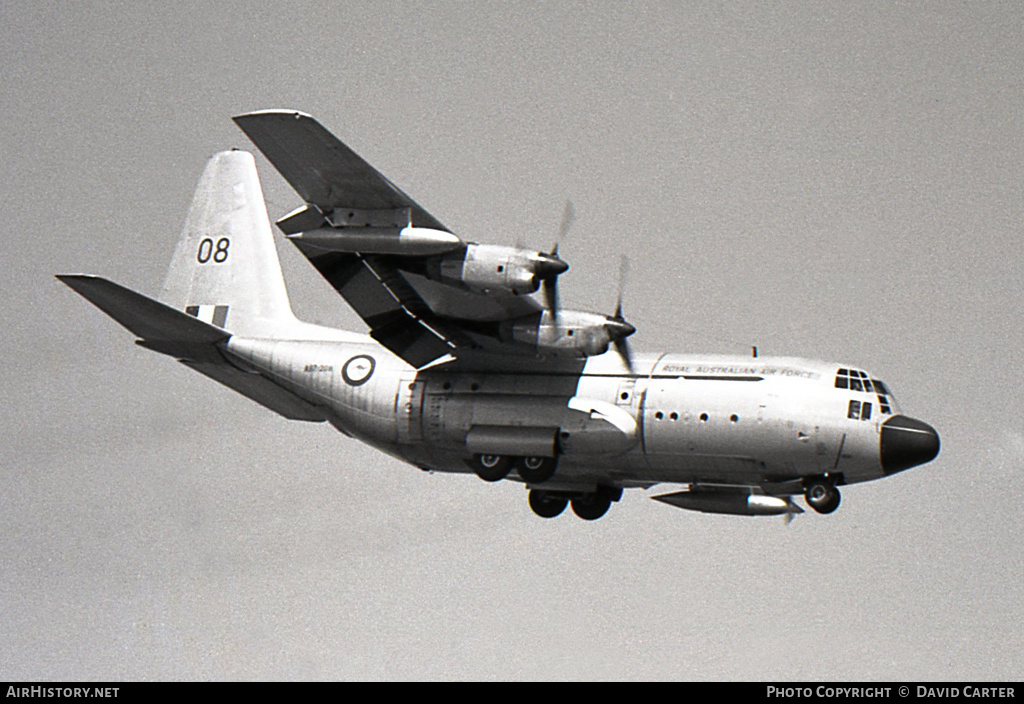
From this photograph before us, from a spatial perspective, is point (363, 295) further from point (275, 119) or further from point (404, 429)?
point (275, 119)

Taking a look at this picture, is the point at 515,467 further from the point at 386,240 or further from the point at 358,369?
the point at 386,240

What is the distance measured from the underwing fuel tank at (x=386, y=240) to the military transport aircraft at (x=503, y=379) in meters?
0.03

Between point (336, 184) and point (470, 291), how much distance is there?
268 cm

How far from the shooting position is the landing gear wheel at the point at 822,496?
24578 mm

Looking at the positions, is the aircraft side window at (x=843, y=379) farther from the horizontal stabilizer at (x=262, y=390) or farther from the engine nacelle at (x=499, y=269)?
the horizontal stabilizer at (x=262, y=390)

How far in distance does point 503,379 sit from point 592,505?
131 inches

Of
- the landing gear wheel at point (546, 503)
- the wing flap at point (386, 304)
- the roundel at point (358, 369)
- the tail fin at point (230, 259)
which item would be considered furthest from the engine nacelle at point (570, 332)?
the tail fin at point (230, 259)

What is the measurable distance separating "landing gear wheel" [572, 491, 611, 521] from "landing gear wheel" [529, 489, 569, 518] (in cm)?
29

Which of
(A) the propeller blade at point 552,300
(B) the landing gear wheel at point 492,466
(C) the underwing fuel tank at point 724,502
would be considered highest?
(A) the propeller blade at point 552,300

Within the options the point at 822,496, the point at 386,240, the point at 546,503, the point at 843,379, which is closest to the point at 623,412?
the point at 822,496

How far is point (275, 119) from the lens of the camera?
882 inches

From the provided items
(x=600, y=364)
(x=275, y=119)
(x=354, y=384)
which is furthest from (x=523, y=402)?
(x=275, y=119)

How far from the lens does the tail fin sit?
29.1 m

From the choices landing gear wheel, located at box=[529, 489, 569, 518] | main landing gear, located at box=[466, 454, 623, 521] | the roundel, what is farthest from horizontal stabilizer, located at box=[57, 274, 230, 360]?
landing gear wheel, located at box=[529, 489, 569, 518]
